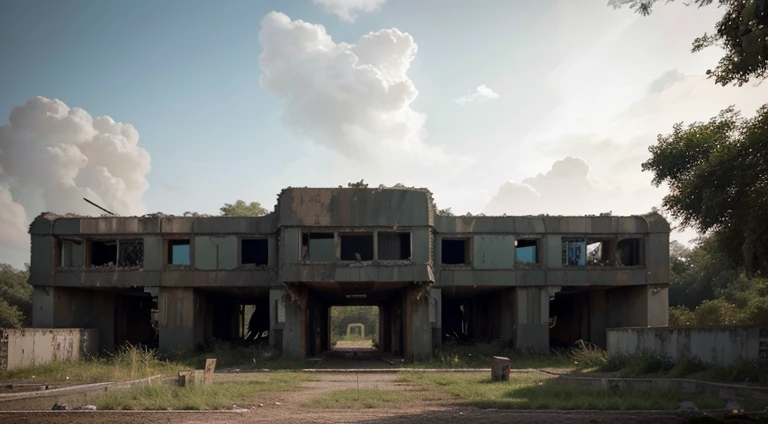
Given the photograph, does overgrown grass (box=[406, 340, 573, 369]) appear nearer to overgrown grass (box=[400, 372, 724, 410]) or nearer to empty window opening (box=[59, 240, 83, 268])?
overgrown grass (box=[400, 372, 724, 410])

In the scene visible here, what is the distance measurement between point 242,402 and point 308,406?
1520 millimetres

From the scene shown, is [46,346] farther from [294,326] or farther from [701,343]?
[701,343]

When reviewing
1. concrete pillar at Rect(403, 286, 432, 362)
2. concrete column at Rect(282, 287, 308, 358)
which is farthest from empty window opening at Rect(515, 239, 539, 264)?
concrete column at Rect(282, 287, 308, 358)

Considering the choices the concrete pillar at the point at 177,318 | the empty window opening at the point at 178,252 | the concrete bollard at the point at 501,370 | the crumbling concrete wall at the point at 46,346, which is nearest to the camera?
the concrete bollard at the point at 501,370

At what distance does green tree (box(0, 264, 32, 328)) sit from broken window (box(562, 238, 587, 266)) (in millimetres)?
35443

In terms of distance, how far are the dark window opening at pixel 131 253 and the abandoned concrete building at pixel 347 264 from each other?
6 cm

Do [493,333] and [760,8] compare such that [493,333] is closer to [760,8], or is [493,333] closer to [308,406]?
[308,406]

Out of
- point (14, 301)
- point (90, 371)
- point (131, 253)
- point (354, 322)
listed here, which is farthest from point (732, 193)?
point (354, 322)

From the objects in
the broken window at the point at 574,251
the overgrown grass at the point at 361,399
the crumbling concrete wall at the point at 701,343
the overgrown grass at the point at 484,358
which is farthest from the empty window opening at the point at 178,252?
the crumbling concrete wall at the point at 701,343

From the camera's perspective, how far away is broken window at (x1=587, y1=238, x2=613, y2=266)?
33091 mm

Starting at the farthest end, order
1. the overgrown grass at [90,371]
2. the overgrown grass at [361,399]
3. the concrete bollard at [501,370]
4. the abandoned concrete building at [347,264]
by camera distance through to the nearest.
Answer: the abandoned concrete building at [347,264]
the concrete bollard at [501,370]
the overgrown grass at [90,371]
the overgrown grass at [361,399]

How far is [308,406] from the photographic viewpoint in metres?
14.8

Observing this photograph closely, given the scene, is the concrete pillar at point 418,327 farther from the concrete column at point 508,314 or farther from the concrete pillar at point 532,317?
the concrete column at point 508,314

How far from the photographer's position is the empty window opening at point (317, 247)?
28.7m
